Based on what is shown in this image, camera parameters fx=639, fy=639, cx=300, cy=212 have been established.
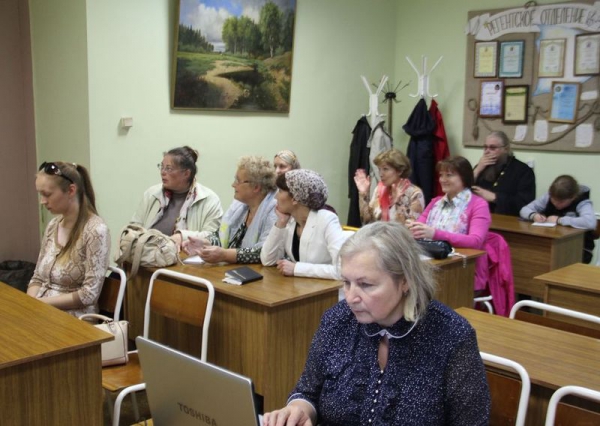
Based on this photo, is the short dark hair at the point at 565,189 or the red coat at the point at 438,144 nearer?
the short dark hair at the point at 565,189

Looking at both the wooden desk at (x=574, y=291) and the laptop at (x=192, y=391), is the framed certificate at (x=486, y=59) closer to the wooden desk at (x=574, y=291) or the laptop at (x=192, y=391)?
the wooden desk at (x=574, y=291)

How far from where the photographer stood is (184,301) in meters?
2.67

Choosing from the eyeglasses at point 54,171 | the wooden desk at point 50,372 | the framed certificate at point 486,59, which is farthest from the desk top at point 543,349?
the framed certificate at point 486,59

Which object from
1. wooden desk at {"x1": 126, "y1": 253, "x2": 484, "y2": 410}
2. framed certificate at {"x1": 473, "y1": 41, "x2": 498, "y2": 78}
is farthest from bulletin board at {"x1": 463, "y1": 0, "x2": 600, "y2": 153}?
wooden desk at {"x1": 126, "y1": 253, "x2": 484, "y2": 410}

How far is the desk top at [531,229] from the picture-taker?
4.16 m

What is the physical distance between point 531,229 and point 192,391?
352cm

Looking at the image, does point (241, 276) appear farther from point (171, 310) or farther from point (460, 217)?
point (460, 217)

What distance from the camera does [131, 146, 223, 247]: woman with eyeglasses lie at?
3.69 m

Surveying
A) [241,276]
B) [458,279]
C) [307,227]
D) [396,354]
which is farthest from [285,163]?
[396,354]

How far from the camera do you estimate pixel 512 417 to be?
1.73 metres

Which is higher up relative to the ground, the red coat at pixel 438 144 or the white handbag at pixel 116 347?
the red coat at pixel 438 144

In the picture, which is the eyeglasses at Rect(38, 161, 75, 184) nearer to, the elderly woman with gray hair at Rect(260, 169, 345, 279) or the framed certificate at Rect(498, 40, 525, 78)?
the elderly woman with gray hair at Rect(260, 169, 345, 279)

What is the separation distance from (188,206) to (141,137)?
2.98ft

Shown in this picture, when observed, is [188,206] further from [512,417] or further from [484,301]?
[512,417]
